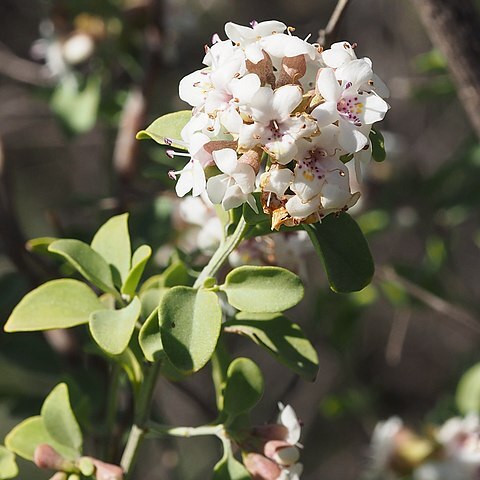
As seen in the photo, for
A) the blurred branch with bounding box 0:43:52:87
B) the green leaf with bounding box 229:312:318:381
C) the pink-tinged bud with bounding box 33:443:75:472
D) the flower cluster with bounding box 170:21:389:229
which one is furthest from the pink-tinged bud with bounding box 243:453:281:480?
the blurred branch with bounding box 0:43:52:87

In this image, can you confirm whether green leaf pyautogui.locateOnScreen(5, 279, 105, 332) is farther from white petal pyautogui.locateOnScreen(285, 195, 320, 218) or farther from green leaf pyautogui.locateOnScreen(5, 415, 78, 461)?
white petal pyautogui.locateOnScreen(285, 195, 320, 218)

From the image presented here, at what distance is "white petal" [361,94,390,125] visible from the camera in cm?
96

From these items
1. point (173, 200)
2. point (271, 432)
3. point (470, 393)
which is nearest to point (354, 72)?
point (271, 432)

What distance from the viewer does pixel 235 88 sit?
94 cm

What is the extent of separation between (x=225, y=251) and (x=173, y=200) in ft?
2.16

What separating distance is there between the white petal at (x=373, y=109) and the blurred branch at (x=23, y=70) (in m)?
1.32

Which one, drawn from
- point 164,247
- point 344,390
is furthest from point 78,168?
point 164,247

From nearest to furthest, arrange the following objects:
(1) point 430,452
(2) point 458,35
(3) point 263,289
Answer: (3) point 263,289, (2) point 458,35, (1) point 430,452

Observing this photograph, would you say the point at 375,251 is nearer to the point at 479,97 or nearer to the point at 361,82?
the point at 479,97

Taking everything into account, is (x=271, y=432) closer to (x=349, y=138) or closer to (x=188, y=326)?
(x=188, y=326)

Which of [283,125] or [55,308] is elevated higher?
[283,125]

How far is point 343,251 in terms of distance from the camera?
1.00 m

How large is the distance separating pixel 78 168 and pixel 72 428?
277 cm

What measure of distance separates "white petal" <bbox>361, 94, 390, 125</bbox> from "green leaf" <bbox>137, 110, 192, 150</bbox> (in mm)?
212
